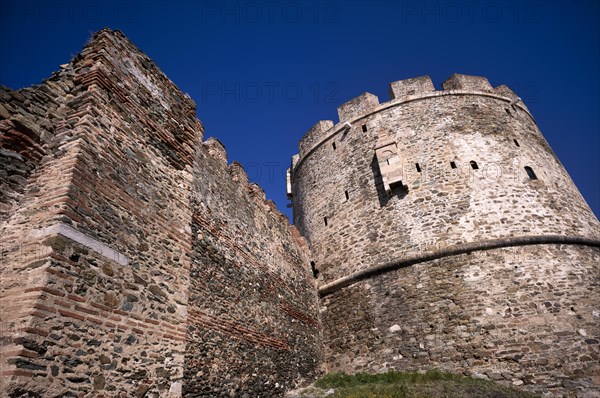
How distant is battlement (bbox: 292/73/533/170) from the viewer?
11.7 meters

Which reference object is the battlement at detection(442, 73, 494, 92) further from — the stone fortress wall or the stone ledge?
the stone fortress wall

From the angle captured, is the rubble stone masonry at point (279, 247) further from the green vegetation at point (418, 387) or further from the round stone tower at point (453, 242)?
the green vegetation at point (418, 387)

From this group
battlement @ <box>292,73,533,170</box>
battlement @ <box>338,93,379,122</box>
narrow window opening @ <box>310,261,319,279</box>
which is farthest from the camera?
battlement @ <box>338,93,379,122</box>

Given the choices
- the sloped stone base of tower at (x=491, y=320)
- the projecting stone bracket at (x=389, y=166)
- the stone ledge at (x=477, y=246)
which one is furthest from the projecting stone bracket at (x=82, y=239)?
the projecting stone bracket at (x=389, y=166)

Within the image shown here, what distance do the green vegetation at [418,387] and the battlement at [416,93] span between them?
305 inches

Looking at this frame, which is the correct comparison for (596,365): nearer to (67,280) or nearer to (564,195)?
(564,195)

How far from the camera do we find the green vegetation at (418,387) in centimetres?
640

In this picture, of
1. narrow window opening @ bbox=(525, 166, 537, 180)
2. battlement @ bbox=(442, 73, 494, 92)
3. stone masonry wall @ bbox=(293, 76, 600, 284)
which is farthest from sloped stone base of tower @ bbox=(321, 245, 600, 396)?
battlement @ bbox=(442, 73, 494, 92)

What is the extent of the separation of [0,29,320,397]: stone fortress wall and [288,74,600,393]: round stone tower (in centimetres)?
313

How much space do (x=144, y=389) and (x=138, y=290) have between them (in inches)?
43.6

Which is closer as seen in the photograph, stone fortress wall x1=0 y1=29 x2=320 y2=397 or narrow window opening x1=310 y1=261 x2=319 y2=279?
stone fortress wall x1=0 y1=29 x2=320 y2=397

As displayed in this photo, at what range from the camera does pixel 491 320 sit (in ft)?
26.5

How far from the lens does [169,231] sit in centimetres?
545

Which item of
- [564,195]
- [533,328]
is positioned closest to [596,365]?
[533,328]
